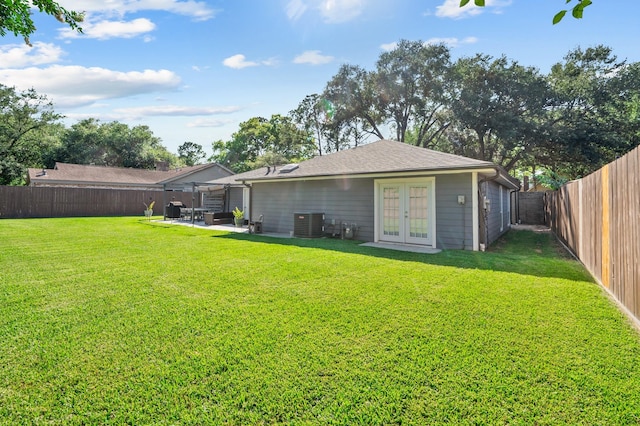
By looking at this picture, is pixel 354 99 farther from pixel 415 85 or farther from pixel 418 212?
pixel 418 212

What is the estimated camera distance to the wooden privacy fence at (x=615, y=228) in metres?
3.41

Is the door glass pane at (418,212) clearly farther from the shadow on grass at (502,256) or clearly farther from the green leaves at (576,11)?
the green leaves at (576,11)

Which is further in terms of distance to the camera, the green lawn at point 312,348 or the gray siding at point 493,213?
the gray siding at point 493,213

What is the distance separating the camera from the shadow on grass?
5887 millimetres

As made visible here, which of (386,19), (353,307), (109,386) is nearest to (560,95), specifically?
(386,19)

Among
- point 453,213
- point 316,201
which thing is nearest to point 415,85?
point 316,201

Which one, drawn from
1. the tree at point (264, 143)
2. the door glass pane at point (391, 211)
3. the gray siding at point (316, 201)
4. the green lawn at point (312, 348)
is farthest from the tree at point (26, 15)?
the tree at point (264, 143)

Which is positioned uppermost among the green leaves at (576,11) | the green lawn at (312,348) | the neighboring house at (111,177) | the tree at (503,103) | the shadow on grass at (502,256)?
the tree at (503,103)

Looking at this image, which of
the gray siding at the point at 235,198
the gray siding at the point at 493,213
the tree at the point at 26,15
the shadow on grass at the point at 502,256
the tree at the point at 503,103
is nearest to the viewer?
the shadow on grass at the point at 502,256

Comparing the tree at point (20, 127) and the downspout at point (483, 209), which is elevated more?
the tree at point (20, 127)

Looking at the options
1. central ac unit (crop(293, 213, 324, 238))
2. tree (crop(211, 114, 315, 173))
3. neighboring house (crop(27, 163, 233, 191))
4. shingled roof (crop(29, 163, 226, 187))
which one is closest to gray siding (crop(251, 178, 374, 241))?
central ac unit (crop(293, 213, 324, 238))

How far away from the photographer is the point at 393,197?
935 centimetres

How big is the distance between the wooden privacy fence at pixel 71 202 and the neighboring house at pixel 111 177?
1.97 meters

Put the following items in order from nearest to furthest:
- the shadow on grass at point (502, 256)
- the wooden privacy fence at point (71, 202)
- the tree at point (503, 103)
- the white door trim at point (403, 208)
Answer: the shadow on grass at point (502, 256) → the white door trim at point (403, 208) → the wooden privacy fence at point (71, 202) → the tree at point (503, 103)
